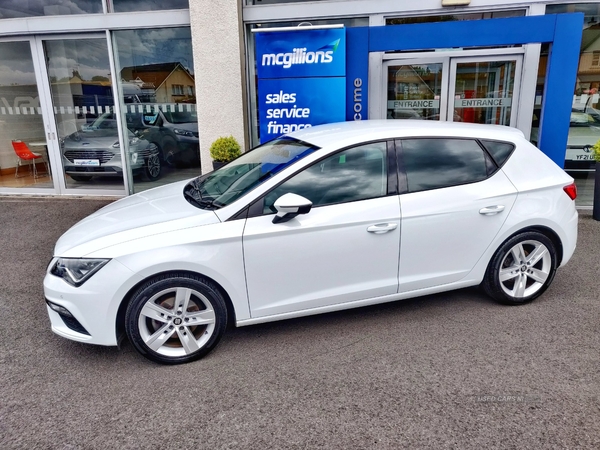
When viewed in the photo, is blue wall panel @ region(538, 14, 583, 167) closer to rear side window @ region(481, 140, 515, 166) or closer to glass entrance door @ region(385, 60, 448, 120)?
glass entrance door @ region(385, 60, 448, 120)

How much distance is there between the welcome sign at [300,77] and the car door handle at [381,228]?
13.4ft

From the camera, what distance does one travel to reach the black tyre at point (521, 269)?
3670 mm

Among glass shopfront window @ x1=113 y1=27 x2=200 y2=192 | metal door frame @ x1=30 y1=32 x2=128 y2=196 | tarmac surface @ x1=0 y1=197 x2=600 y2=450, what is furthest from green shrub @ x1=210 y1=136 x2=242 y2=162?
tarmac surface @ x1=0 y1=197 x2=600 y2=450

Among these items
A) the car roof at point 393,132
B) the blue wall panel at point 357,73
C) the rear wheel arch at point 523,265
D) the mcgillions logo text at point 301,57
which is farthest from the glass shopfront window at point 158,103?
the rear wheel arch at point 523,265

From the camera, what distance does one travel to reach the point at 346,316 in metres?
3.69

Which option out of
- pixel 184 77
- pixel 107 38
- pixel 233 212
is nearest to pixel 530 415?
pixel 233 212

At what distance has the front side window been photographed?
3.18 meters

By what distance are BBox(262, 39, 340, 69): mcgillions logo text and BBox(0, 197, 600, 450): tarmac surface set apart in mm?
4363

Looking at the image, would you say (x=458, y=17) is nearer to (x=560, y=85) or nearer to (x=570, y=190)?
(x=560, y=85)

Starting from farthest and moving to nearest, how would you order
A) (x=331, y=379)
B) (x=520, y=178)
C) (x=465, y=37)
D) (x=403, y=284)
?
(x=465, y=37)
(x=520, y=178)
(x=403, y=284)
(x=331, y=379)

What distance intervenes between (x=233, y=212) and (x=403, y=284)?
1.44 meters

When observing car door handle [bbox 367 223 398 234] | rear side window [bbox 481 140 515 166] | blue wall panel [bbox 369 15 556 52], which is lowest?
car door handle [bbox 367 223 398 234]

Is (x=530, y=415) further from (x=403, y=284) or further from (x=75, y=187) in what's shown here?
(x=75, y=187)

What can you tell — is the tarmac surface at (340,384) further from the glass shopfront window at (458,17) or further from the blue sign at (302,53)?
the glass shopfront window at (458,17)
